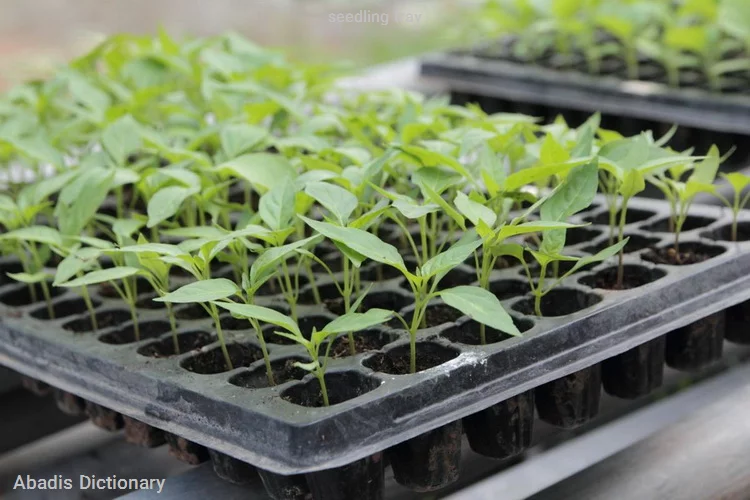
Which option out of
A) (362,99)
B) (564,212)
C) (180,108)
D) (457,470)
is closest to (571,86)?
(362,99)

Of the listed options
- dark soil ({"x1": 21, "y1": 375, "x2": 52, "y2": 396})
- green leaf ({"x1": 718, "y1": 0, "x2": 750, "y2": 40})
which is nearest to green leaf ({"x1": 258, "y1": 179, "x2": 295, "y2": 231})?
dark soil ({"x1": 21, "y1": 375, "x2": 52, "y2": 396})

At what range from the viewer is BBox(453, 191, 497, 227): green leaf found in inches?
33.4

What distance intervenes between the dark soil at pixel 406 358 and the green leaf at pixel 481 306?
0.27 ft

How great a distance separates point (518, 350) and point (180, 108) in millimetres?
711

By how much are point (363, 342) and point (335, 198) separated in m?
0.15

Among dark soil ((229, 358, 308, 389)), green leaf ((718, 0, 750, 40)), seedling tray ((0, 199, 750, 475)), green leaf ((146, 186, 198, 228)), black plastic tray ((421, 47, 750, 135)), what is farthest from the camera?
green leaf ((718, 0, 750, 40))

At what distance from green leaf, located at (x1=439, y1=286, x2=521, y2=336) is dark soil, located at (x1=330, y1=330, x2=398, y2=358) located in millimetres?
134

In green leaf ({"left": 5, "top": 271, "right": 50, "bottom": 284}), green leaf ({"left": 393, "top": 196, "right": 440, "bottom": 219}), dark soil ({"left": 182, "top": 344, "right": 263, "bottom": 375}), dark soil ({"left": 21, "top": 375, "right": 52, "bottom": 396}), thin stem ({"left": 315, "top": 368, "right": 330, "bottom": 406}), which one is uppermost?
green leaf ({"left": 393, "top": 196, "right": 440, "bottom": 219})

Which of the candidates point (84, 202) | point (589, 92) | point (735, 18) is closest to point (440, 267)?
point (84, 202)

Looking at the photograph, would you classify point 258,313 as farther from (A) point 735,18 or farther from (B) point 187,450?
Answer: (A) point 735,18

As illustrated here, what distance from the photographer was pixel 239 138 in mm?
1146

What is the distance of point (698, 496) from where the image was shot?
0.91 metres

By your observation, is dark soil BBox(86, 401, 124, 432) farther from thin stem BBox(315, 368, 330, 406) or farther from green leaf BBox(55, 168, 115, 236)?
thin stem BBox(315, 368, 330, 406)

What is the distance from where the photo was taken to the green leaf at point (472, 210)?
85 centimetres
